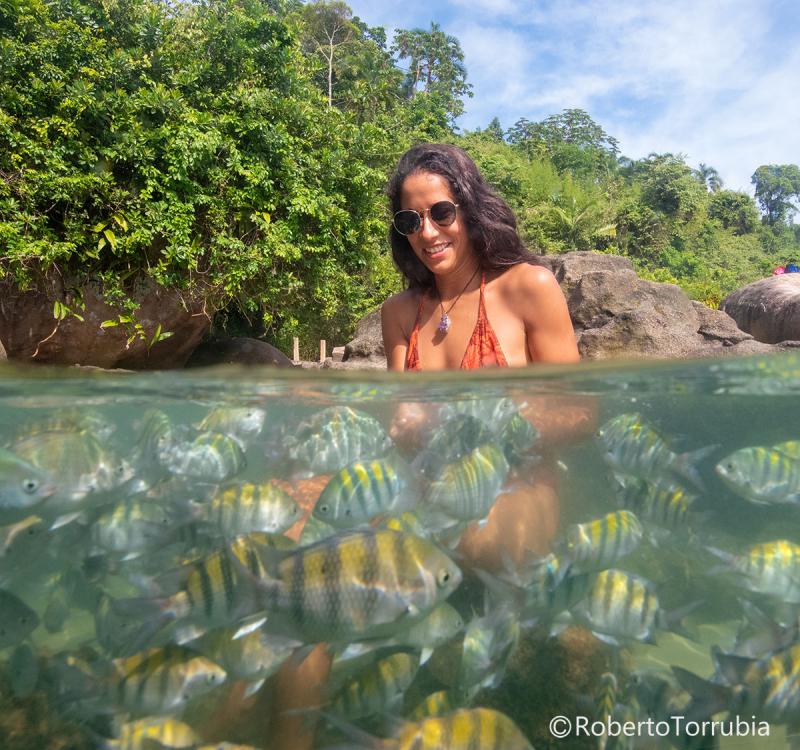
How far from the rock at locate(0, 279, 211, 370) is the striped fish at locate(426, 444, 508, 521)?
21.3 ft

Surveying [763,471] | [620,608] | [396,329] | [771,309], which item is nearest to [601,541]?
[620,608]

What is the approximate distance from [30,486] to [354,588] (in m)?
1.66

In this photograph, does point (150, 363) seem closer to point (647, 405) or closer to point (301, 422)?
point (301, 422)

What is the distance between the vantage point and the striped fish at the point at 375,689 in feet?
8.03

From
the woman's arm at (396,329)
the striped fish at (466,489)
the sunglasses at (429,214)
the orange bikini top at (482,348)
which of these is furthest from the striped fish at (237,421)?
the striped fish at (466,489)

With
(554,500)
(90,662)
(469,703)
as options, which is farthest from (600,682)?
(90,662)

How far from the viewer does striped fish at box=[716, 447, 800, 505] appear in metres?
3.27

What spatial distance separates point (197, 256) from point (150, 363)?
3.02 meters

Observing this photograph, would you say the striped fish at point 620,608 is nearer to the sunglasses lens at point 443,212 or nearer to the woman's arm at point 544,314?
the woman's arm at point 544,314

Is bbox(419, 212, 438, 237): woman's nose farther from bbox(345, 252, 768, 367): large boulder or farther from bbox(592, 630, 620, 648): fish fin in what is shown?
bbox(345, 252, 768, 367): large boulder

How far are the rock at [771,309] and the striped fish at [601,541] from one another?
1261 cm

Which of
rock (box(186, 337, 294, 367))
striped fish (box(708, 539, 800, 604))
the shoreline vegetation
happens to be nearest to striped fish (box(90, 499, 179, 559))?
striped fish (box(708, 539, 800, 604))

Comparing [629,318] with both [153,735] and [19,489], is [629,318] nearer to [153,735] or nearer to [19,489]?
[19,489]

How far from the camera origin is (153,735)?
2.46 m
